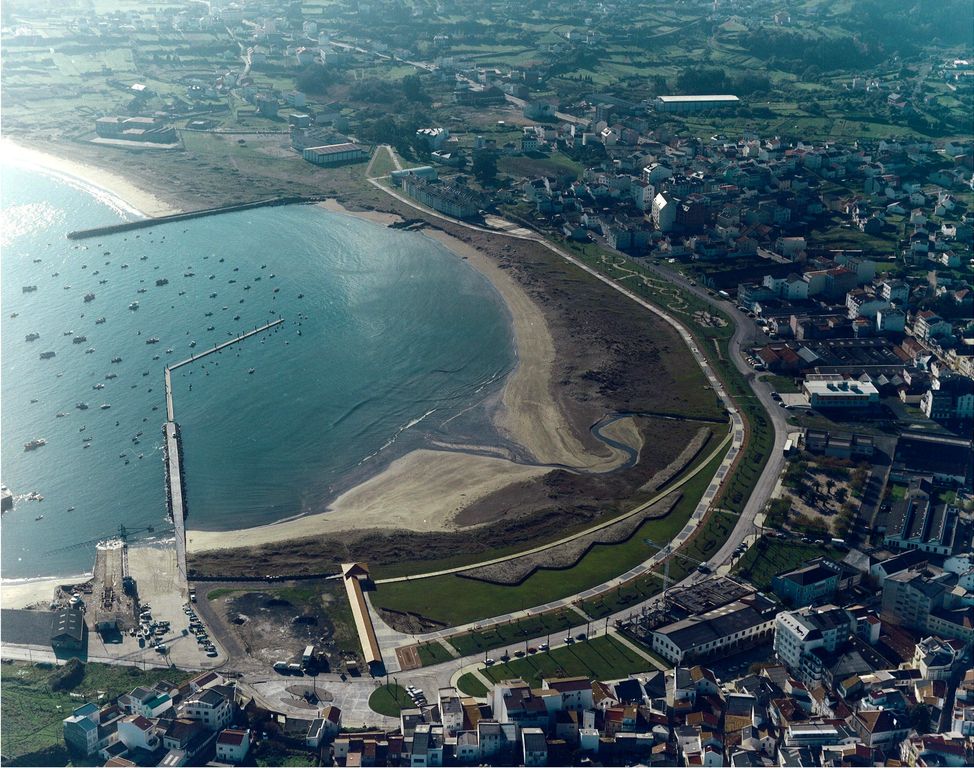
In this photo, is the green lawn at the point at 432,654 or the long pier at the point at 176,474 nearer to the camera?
the green lawn at the point at 432,654

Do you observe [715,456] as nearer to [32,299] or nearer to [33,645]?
[33,645]

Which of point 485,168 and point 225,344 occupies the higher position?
point 485,168

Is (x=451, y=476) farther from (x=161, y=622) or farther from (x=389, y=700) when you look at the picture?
(x=389, y=700)

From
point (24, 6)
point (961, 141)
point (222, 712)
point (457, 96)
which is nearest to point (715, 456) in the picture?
point (222, 712)

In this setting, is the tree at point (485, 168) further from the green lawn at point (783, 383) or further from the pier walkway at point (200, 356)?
the green lawn at point (783, 383)

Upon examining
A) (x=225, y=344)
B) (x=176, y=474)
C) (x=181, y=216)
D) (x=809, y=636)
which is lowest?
(x=809, y=636)

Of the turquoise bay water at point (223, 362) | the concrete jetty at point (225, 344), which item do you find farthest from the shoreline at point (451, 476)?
the concrete jetty at point (225, 344)

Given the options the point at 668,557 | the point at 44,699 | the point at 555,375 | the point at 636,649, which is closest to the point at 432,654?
the point at 636,649
